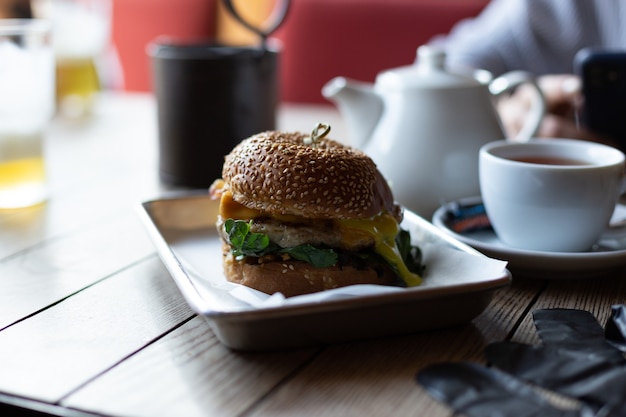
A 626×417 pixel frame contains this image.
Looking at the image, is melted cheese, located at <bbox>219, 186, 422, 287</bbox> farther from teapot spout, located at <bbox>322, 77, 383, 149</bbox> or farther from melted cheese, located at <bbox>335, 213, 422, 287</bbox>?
teapot spout, located at <bbox>322, 77, 383, 149</bbox>

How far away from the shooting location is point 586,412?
61 cm

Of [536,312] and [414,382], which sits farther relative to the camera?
[536,312]

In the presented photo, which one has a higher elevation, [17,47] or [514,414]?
[17,47]

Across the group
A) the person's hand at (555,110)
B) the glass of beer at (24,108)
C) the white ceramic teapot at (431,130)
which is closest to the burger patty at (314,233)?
the white ceramic teapot at (431,130)

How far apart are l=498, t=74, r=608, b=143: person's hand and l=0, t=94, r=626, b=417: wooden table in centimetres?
66

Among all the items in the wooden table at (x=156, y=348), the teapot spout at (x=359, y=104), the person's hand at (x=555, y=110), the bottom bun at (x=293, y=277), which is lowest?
the wooden table at (x=156, y=348)

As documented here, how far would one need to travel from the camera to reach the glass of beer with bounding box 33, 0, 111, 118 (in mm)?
1884

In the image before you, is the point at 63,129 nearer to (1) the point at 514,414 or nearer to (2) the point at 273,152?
(2) the point at 273,152

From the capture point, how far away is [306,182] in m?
0.84

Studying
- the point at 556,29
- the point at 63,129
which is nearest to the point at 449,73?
the point at 63,129

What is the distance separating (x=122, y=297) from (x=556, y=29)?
73.7 inches

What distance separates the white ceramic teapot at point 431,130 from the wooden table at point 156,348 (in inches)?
10.1

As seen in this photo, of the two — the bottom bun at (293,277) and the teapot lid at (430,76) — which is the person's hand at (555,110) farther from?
the bottom bun at (293,277)

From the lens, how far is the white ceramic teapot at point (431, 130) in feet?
3.67
